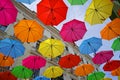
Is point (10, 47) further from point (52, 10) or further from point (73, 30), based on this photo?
point (73, 30)

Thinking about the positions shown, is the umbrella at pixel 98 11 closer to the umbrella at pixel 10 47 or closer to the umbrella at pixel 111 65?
the umbrella at pixel 111 65

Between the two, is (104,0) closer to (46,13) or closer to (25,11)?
(46,13)

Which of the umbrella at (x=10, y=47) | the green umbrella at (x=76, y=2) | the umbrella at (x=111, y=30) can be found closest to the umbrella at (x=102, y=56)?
the umbrella at (x=111, y=30)

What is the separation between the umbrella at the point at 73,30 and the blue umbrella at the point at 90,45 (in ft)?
3.40

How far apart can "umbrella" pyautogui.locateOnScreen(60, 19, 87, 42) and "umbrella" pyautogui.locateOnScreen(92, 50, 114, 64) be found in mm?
2243

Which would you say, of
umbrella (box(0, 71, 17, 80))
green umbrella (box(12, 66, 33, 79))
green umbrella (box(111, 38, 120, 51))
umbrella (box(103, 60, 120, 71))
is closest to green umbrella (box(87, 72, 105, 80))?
umbrella (box(103, 60, 120, 71))

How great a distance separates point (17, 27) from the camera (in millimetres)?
10492

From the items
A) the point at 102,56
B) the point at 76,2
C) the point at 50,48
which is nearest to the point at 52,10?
the point at 76,2

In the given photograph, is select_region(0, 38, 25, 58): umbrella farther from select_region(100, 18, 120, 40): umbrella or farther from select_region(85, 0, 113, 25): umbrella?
select_region(100, 18, 120, 40): umbrella

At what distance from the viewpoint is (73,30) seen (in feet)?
35.3

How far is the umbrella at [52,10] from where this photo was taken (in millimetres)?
9352

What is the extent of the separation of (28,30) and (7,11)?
5.66 ft

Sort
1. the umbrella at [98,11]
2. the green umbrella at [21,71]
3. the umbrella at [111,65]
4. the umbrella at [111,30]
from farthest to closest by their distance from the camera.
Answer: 1. the umbrella at [111,65]
2. the green umbrella at [21,71]
3. the umbrella at [111,30]
4. the umbrella at [98,11]

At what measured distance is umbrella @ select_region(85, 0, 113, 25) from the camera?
9.49 meters
